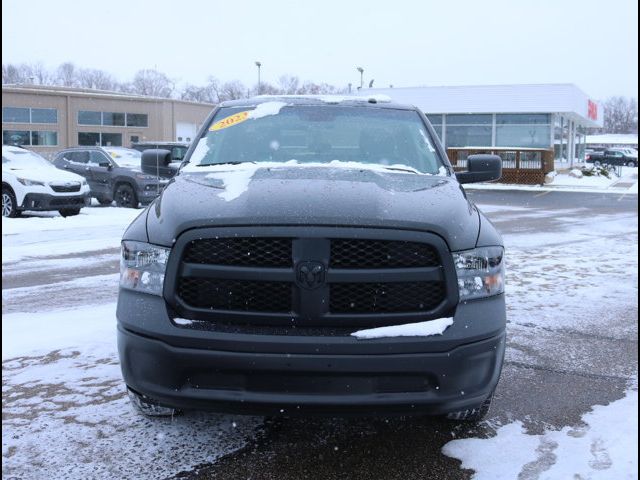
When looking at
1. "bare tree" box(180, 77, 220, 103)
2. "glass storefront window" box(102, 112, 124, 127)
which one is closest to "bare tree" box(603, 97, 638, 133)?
"bare tree" box(180, 77, 220, 103)

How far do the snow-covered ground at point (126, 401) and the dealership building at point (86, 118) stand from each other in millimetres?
46798

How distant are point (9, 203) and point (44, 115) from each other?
143ft

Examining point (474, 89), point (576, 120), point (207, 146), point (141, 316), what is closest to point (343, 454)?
point (141, 316)

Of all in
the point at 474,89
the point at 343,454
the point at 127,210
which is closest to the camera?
the point at 343,454

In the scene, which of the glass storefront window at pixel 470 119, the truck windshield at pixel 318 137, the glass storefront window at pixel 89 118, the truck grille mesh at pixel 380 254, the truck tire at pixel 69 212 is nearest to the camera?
the truck grille mesh at pixel 380 254

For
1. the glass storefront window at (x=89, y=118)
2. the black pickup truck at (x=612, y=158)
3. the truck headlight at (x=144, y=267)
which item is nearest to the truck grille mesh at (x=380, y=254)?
the truck headlight at (x=144, y=267)

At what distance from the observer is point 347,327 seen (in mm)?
2887

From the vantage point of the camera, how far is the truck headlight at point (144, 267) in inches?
119

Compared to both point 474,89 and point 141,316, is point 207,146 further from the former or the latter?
point 474,89

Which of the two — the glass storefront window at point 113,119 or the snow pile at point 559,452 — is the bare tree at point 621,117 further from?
the snow pile at point 559,452

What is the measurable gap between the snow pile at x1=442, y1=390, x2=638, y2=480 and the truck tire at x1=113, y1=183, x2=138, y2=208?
14.5 meters

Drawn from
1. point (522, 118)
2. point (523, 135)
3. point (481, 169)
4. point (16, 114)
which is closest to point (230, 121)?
point (481, 169)

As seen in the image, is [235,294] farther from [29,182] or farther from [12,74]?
[12,74]

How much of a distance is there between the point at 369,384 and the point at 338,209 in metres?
0.76
